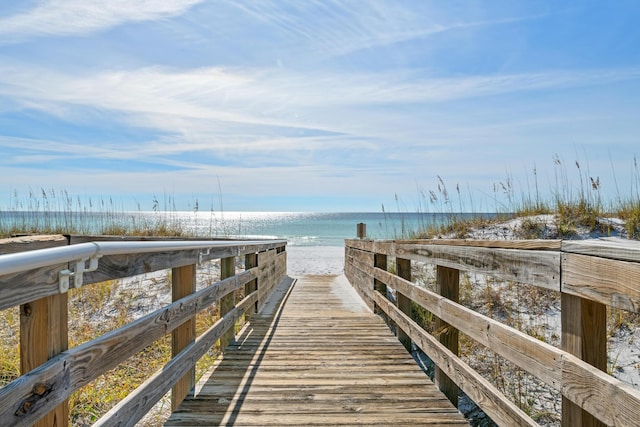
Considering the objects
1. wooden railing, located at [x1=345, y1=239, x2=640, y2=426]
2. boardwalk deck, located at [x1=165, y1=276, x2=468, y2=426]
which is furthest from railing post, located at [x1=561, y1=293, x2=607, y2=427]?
boardwalk deck, located at [x1=165, y1=276, x2=468, y2=426]

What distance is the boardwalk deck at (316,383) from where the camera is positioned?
2.58m

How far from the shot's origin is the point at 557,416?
126 inches

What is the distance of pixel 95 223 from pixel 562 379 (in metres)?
11.0

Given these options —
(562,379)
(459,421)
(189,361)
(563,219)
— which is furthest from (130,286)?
(563,219)

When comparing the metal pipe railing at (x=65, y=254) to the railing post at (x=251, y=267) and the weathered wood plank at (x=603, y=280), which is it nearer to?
the weathered wood plank at (x=603, y=280)

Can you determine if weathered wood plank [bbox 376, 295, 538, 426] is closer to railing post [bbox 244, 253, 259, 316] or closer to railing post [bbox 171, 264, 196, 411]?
railing post [bbox 171, 264, 196, 411]

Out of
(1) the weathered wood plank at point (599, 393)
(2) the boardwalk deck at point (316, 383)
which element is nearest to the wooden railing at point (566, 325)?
(1) the weathered wood plank at point (599, 393)

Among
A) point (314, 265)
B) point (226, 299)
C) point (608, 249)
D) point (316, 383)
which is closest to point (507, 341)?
point (608, 249)

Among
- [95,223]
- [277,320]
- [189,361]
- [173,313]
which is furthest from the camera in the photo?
[95,223]

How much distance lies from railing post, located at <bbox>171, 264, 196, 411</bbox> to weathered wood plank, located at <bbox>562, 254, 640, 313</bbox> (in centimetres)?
224

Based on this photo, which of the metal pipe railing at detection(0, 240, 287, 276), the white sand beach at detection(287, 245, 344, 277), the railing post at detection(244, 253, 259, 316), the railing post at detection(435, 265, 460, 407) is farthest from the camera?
the white sand beach at detection(287, 245, 344, 277)

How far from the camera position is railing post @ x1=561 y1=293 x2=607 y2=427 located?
1493mm

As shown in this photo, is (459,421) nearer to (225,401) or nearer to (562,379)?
(562,379)

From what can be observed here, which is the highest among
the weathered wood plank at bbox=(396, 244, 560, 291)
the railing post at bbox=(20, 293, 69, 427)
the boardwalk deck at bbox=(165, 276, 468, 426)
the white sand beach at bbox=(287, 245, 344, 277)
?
the weathered wood plank at bbox=(396, 244, 560, 291)
